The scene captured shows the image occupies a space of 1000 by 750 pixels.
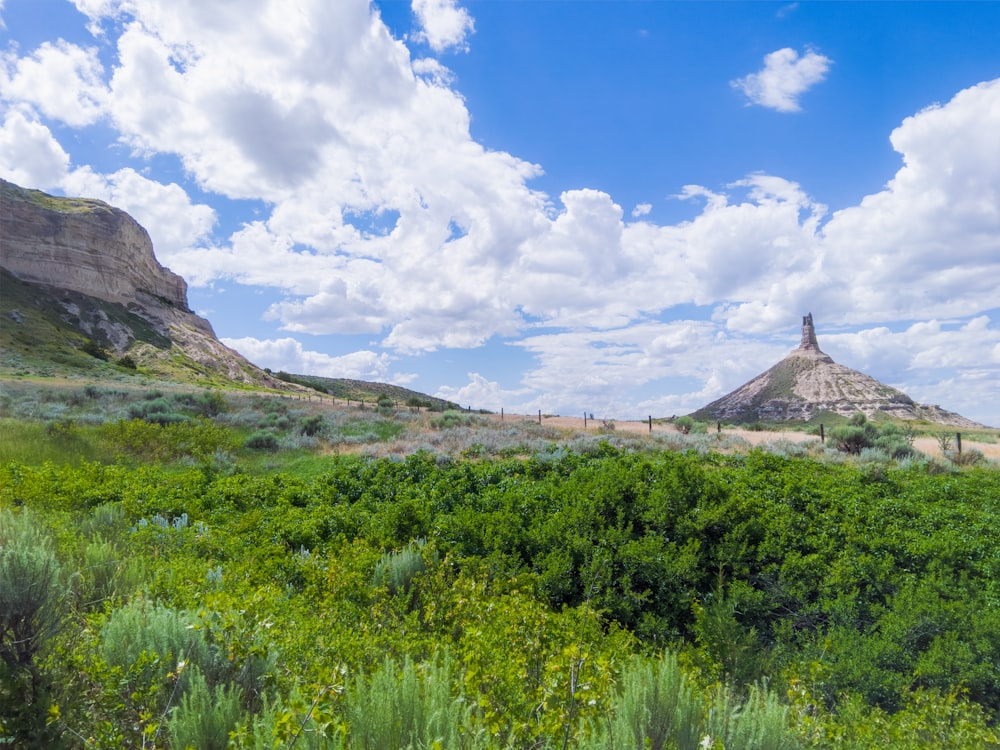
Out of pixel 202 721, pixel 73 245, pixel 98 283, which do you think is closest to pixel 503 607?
pixel 202 721

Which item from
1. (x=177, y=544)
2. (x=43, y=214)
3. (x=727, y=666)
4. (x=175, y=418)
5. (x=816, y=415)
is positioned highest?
(x=43, y=214)

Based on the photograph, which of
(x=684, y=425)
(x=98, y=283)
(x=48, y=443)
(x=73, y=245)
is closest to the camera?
(x=48, y=443)

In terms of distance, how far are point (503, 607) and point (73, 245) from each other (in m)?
99.7

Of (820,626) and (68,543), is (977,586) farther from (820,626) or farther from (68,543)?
(68,543)

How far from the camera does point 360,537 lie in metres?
7.80

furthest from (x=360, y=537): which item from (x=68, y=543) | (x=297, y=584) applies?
(x=68, y=543)

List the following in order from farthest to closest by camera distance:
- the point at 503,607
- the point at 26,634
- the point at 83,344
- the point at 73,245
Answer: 1. the point at 73,245
2. the point at 83,344
3. the point at 503,607
4. the point at 26,634

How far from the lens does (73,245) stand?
78938 millimetres

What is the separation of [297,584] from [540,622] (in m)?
3.25

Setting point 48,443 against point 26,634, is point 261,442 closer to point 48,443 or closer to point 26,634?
point 48,443

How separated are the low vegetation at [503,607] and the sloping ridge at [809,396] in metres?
88.7

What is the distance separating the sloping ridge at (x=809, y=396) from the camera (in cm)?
9556

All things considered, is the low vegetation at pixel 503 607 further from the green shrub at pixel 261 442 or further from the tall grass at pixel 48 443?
the green shrub at pixel 261 442

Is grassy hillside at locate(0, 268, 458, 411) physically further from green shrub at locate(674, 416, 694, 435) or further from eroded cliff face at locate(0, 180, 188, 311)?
green shrub at locate(674, 416, 694, 435)
